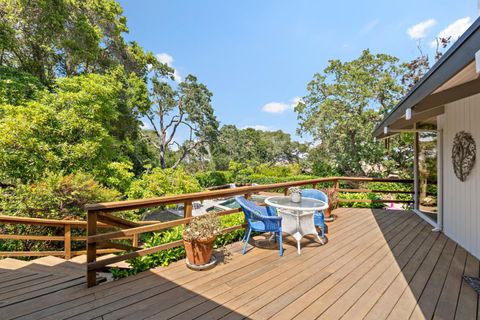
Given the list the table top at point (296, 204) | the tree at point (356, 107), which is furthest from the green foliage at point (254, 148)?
the table top at point (296, 204)

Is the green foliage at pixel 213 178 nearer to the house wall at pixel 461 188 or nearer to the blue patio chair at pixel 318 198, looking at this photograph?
the blue patio chair at pixel 318 198

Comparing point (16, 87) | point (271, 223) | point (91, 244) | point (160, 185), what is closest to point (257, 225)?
point (271, 223)

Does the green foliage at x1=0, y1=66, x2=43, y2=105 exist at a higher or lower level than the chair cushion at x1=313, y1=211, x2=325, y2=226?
higher

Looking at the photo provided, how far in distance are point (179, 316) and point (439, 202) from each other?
16.0 ft

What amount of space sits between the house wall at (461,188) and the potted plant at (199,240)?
3500 millimetres

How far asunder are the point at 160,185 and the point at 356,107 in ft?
33.2

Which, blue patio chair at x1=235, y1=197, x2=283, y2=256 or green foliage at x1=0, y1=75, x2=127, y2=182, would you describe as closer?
blue patio chair at x1=235, y1=197, x2=283, y2=256

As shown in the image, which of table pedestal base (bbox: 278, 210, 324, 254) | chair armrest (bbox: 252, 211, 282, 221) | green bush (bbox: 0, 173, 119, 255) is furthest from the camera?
green bush (bbox: 0, 173, 119, 255)

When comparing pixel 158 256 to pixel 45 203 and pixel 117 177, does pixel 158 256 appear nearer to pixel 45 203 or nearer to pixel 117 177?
Result: pixel 45 203

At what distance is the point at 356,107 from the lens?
1191 cm

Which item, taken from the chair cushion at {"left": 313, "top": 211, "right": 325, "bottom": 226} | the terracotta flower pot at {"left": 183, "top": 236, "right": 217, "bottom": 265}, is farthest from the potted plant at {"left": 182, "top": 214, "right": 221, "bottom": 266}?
the chair cushion at {"left": 313, "top": 211, "right": 325, "bottom": 226}

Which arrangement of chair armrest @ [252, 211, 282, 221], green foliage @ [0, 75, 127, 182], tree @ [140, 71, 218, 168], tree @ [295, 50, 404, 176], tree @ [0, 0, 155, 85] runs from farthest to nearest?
tree @ [140, 71, 218, 168] < tree @ [295, 50, 404, 176] < tree @ [0, 0, 155, 85] < green foliage @ [0, 75, 127, 182] < chair armrest @ [252, 211, 282, 221]

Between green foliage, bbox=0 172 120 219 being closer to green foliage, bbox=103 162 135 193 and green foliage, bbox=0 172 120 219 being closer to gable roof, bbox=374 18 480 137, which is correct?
green foliage, bbox=103 162 135 193

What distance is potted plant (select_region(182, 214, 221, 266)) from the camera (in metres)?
2.69
